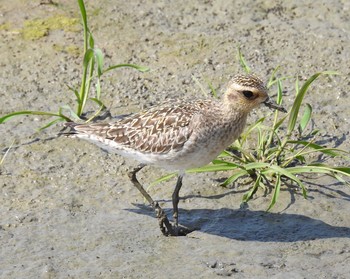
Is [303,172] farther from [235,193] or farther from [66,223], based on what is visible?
[66,223]

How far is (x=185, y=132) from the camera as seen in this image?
7.96 metres

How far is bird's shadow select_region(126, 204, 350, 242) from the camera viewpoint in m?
8.03

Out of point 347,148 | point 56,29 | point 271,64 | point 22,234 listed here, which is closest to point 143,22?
point 56,29

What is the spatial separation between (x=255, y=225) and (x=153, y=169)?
1.44 meters

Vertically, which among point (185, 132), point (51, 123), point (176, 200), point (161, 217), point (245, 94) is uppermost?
point (245, 94)

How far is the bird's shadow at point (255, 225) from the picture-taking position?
26.3 feet

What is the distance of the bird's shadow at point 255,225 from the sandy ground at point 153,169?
15 millimetres

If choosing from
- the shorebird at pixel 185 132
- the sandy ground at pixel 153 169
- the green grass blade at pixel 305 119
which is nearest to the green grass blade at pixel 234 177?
the sandy ground at pixel 153 169

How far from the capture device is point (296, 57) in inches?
426

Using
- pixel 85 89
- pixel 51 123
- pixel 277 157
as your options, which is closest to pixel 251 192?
pixel 277 157

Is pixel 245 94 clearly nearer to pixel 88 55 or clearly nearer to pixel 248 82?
pixel 248 82

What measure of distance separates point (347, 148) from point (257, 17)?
2.89 m

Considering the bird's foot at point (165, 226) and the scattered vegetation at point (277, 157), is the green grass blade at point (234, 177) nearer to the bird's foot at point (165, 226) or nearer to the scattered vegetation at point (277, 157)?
the scattered vegetation at point (277, 157)

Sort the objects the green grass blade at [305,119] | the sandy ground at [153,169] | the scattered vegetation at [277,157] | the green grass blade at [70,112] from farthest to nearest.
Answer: the green grass blade at [70,112], the green grass blade at [305,119], the scattered vegetation at [277,157], the sandy ground at [153,169]
